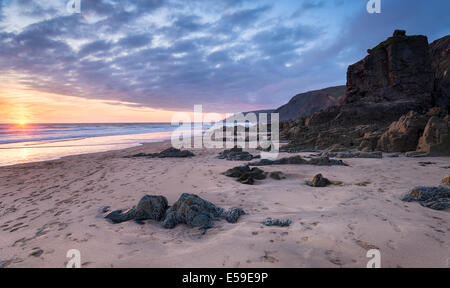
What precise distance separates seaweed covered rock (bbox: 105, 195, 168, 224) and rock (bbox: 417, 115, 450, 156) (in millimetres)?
9781

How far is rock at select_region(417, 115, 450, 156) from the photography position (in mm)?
7742

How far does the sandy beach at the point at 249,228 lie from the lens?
2.23 m

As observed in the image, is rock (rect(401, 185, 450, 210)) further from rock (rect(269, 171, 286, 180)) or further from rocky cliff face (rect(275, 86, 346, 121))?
rocky cliff face (rect(275, 86, 346, 121))

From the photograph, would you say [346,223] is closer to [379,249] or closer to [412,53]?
[379,249]

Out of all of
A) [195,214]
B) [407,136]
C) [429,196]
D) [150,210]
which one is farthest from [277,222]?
[407,136]

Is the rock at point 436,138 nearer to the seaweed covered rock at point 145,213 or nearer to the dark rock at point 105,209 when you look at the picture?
the seaweed covered rock at point 145,213

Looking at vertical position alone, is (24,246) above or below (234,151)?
below

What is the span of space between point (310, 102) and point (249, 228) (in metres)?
93.3

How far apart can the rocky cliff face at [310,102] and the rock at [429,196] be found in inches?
2888

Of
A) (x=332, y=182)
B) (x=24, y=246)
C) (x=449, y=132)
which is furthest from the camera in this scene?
(x=449, y=132)

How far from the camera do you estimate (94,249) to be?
2.58 meters

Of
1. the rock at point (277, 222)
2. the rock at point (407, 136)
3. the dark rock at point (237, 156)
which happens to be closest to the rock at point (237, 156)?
the dark rock at point (237, 156)

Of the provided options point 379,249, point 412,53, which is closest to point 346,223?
point 379,249
